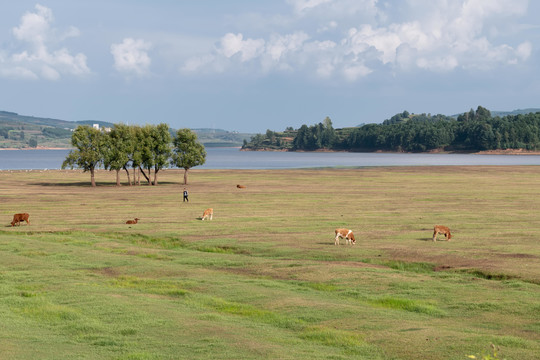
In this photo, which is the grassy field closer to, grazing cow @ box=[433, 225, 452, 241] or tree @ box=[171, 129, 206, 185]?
grazing cow @ box=[433, 225, 452, 241]

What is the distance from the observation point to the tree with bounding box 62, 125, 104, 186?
12388 centimetres

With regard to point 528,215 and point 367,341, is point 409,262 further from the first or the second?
point 528,215

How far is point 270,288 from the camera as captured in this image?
29.2m

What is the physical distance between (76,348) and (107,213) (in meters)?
50.2

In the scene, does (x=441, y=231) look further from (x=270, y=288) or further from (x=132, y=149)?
(x=132, y=149)

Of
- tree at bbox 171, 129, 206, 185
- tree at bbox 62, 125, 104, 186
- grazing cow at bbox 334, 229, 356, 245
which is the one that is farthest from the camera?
tree at bbox 171, 129, 206, 185

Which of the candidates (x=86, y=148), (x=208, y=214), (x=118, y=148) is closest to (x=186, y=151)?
(x=118, y=148)

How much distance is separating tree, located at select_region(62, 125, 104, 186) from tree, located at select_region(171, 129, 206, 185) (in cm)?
1504

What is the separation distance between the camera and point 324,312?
24.5m

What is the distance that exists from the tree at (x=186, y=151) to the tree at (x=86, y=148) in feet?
49.4

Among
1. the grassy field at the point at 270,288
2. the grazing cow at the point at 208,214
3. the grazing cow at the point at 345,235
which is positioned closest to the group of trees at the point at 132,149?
the grazing cow at the point at 208,214

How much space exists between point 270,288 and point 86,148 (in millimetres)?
103857

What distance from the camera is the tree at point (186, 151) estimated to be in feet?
433

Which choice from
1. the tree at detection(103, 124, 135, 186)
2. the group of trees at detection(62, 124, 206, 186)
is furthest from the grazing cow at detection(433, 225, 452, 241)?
the tree at detection(103, 124, 135, 186)
